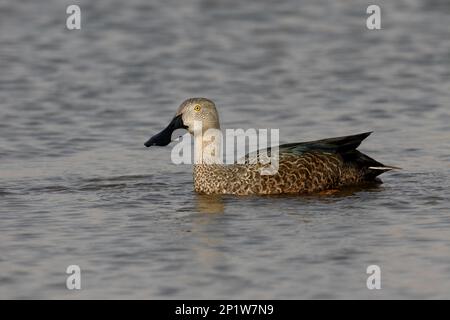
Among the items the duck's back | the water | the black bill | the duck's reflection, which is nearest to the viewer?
the water

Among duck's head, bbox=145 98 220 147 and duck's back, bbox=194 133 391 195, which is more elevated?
duck's head, bbox=145 98 220 147

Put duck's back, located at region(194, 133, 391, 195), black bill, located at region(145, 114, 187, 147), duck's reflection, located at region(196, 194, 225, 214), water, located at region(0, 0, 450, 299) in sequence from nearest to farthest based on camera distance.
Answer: water, located at region(0, 0, 450, 299) → duck's reflection, located at region(196, 194, 225, 214) → duck's back, located at region(194, 133, 391, 195) → black bill, located at region(145, 114, 187, 147)

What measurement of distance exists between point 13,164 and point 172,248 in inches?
161

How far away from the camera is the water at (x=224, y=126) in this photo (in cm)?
1003

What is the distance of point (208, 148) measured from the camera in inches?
529

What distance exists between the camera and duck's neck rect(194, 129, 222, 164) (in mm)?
13359

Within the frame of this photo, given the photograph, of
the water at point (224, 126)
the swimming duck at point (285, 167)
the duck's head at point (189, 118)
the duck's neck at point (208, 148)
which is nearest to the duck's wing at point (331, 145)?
the swimming duck at point (285, 167)

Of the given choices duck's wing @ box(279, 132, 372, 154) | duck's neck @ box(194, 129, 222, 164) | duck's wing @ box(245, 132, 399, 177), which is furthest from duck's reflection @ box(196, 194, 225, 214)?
duck's wing @ box(279, 132, 372, 154)

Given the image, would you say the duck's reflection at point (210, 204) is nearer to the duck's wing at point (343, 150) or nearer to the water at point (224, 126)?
the water at point (224, 126)

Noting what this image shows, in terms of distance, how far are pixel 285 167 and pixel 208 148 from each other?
94 cm

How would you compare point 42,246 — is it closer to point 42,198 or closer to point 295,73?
point 42,198

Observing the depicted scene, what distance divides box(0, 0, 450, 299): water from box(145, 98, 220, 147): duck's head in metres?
0.50

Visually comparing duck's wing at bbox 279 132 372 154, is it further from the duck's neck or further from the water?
the duck's neck

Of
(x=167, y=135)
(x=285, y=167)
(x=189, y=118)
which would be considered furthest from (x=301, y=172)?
(x=167, y=135)
